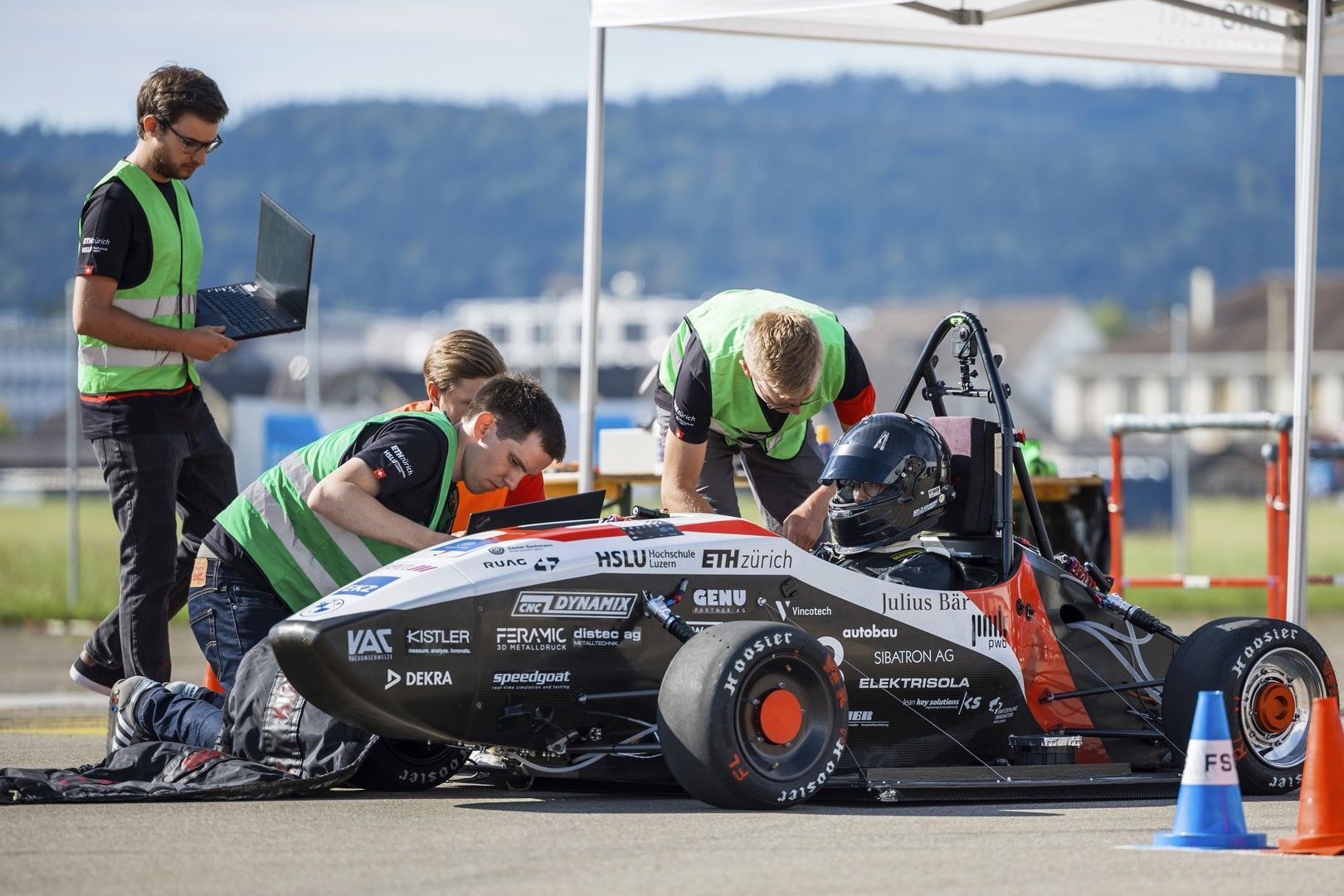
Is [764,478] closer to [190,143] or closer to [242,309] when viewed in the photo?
[242,309]

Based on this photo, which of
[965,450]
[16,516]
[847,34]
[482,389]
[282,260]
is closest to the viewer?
[482,389]

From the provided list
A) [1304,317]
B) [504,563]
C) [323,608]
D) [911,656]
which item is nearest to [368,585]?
[323,608]

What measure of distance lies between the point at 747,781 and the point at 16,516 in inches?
1431

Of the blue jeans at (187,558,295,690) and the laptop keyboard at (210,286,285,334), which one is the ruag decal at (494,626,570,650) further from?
the laptop keyboard at (210,286,285,334)

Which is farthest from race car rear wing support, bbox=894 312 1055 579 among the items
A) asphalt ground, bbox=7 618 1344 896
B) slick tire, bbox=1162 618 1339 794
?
asphalt ground, bbox=7 618 1344 896

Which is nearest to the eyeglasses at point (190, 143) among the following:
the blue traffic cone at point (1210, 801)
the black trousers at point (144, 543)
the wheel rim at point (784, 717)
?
the black trousers at point (144, 543)

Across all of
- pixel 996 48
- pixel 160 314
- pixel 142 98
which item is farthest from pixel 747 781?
pixel 996 48

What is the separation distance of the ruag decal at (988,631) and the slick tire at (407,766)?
172 centimetres

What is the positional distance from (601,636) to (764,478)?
2.53m

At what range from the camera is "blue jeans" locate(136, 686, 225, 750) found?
20.0ft

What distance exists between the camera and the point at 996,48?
33.3ft

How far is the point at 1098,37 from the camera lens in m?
10.2

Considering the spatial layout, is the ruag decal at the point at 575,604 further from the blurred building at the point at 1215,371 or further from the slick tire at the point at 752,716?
the blurred building at the point at 1215,371

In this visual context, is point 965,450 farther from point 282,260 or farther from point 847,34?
point 847,34
